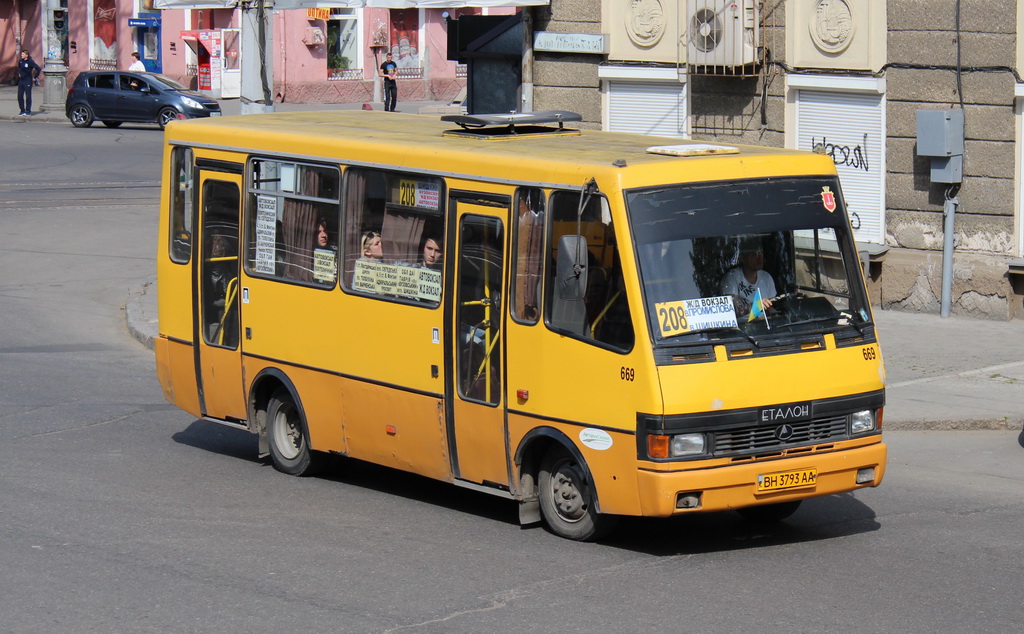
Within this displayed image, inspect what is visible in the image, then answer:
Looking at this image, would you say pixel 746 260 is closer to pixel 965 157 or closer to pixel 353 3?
pixel 965 157

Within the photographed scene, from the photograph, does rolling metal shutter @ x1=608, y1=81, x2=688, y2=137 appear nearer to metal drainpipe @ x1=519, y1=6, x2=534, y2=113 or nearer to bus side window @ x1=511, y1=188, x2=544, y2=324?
metal drainpipe @ x1=519, y1=6, x2=534, y2=113

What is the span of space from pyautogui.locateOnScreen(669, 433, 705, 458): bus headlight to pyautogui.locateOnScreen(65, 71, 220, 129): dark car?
111 feet

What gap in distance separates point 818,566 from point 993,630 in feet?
4.30

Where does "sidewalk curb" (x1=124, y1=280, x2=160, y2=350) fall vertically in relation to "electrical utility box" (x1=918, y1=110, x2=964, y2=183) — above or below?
below

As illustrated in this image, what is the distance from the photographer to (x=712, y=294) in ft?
26.9

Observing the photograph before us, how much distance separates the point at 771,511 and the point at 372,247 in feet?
9.83

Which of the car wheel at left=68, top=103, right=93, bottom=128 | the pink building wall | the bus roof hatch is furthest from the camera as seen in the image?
the pink building wall

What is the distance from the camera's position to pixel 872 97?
664 inches

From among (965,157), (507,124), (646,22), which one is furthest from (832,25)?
(507,124)

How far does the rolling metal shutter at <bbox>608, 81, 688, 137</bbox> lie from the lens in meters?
18.7

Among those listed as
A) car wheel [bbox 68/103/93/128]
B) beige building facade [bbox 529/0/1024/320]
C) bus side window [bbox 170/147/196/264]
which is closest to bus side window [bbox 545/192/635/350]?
bus side window [bbox 170/147/196/264]

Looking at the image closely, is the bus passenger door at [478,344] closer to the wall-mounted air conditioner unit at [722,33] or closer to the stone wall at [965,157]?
the stone wall at [965,157]

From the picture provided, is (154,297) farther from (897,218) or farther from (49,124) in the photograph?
(49,124)

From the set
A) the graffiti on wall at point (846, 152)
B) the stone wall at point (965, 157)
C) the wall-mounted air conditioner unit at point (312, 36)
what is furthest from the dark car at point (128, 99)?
the stone wall at point (965, 157)
